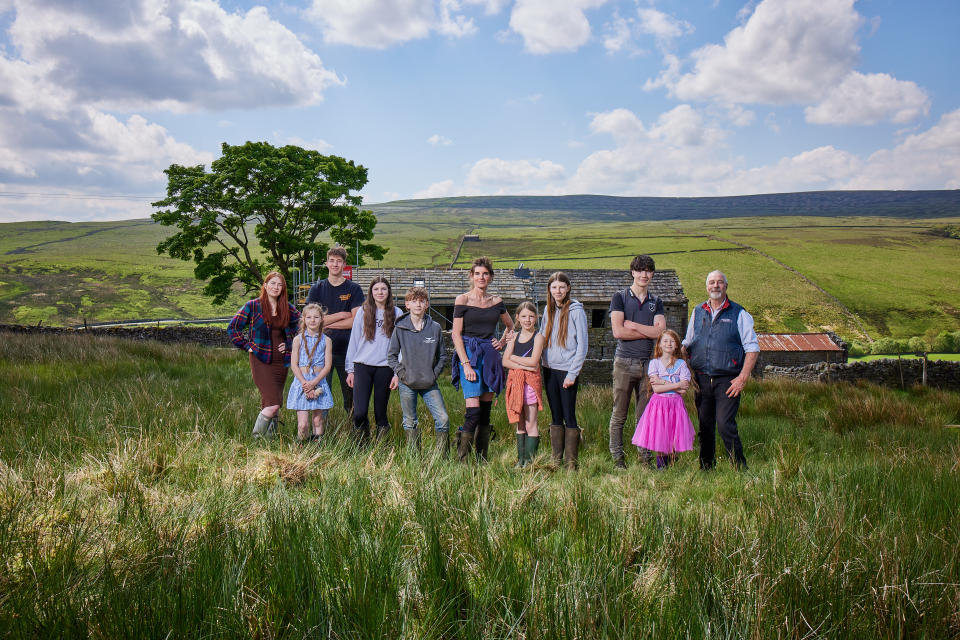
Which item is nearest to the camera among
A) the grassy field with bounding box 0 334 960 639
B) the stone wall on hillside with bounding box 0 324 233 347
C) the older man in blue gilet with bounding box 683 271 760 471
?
the grassy field with bounding box 0 334 960 639

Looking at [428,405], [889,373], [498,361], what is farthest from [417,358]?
[889,373]

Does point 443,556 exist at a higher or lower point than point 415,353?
lower

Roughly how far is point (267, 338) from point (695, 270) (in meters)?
94.9

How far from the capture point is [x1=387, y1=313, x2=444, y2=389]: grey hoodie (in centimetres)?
545

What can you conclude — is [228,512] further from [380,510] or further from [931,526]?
[931,526]

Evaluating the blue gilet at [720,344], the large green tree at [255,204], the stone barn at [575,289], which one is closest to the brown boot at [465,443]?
the blue gilet at [720,344]

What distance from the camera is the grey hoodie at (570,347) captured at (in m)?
5.50

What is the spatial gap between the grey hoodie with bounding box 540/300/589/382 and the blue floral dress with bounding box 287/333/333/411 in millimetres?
2341

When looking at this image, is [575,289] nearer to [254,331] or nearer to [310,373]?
[310,373]

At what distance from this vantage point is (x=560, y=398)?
5617 millimetres

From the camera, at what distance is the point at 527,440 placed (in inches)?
223

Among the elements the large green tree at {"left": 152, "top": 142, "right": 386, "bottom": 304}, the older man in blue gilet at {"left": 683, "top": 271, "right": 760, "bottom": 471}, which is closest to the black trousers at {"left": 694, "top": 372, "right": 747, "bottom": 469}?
the older man in blue gilet at {"left": 683, "top": 271, "right": 760, "bottom": 471}

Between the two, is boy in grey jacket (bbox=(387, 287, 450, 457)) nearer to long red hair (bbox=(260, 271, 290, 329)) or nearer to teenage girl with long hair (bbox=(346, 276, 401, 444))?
teenage girl with long hair (bbox=(346, 276, 401, 444))

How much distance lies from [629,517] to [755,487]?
159 cm
